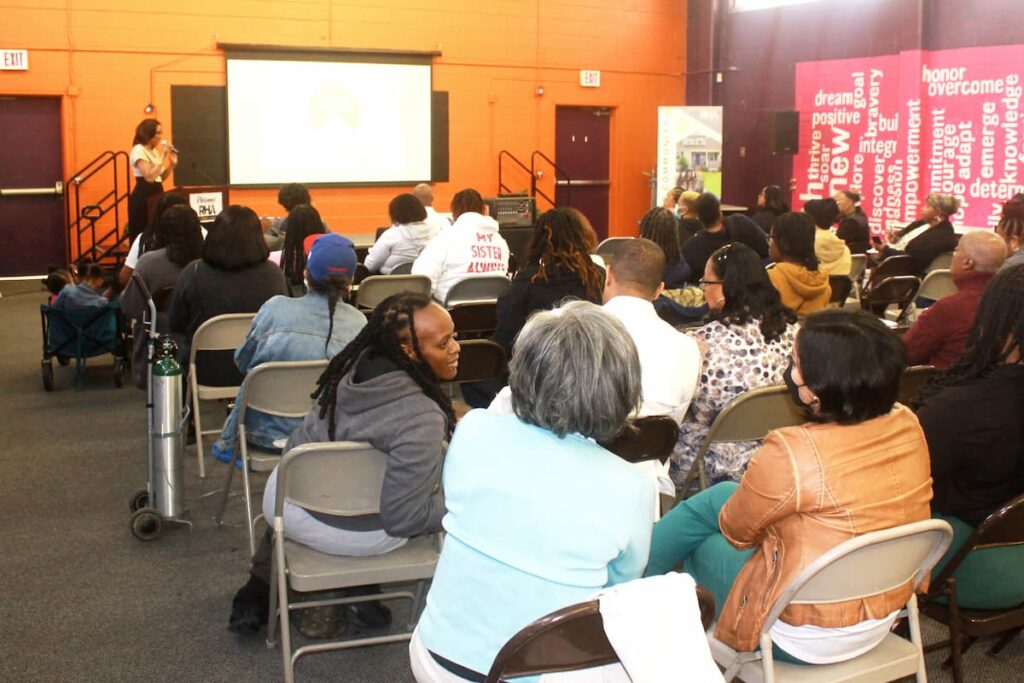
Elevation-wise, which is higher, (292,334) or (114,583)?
(292,334)

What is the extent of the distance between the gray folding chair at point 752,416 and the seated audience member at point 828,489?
894mm

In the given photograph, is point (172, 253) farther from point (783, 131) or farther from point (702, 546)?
point (783, 131)

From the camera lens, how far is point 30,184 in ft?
37.2

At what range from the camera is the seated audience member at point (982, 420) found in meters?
2.72

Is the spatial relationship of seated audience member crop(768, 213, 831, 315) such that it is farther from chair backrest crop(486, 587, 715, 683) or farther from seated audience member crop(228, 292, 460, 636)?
chair backrest crop(486, 587, 715, 683)

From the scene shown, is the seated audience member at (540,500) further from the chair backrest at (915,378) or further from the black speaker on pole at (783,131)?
the black speaker on pole at (783,131)

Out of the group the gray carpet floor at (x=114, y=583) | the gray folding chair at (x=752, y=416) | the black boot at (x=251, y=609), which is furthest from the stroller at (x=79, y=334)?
the gray folding chair at (x=752, y=416)

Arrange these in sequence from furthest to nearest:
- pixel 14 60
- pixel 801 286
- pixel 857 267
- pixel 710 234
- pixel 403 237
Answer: pixel 14 60 < pixel 857 267 < pixel 403 237 < pixel 710 234 < pixel 801 286

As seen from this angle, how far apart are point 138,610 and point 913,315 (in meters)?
4.17

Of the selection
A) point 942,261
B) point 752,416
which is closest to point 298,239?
point 752,416

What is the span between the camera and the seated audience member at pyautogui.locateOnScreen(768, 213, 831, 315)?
195 inches

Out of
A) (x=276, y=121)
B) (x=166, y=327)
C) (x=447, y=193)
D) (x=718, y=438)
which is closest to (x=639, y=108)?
(x=447, y=193)

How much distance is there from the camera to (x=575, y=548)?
1878 millimetres

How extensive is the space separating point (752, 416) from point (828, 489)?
3.74 ft
